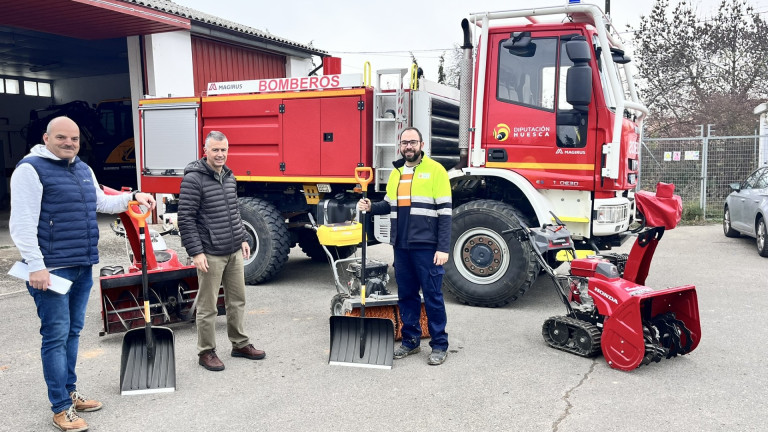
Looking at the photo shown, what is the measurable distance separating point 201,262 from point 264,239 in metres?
3.02

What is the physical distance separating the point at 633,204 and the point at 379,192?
284 centimetres

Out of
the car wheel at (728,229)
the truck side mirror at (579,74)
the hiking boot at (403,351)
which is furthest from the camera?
the car wheel at (728,229)

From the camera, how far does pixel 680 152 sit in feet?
45.9

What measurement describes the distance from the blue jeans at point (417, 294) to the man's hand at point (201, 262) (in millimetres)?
1473

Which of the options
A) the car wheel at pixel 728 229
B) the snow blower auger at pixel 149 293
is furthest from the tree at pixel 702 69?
the snow blower auger at pixel 149 293

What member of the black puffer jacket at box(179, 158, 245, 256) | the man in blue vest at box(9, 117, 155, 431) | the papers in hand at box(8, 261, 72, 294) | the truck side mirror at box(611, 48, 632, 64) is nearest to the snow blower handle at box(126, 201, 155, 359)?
the black puffer jacket at box(179, 158, 245, 256)

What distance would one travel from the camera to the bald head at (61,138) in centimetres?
349

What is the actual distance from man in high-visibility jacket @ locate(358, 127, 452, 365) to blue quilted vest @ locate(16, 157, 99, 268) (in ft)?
6.44

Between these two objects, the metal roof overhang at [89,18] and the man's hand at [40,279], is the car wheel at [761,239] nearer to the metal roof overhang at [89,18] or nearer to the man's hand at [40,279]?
the man's hand at [40,279]

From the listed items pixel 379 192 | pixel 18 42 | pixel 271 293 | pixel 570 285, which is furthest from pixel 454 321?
pixel 18 42

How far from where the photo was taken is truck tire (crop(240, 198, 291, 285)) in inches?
293

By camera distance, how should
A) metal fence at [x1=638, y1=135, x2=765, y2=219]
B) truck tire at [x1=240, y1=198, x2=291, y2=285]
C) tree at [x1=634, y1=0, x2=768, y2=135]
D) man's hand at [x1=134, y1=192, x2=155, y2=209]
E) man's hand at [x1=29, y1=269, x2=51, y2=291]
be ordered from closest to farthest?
man's hand at [x1=29, y1=269, x2=51, y2=291], man's hand at [x1=134, y1=192, x2=155, y2=209], truck tire at [x1=240, y1=198, x2=291, y2=285], metal fence at [x1=638, y1=135, x2=765, y2=219], tree at [x1=634, y1=0, x2=768, y2=135]

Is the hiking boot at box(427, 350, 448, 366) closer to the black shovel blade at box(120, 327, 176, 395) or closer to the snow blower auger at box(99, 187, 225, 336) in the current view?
the black shovel blade at box(120, 327, 176, 395)

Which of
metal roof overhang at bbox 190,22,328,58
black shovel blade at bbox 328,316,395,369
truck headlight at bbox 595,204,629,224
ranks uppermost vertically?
metal roof overhang at bbox 190,22,328,58
